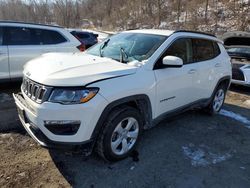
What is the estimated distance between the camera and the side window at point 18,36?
621 centimetres

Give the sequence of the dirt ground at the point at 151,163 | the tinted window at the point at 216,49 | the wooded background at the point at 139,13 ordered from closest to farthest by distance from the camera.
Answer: the dirt ground at the point at 151,163, the tinted window at the point at 216,49, the wooded background at the point at 139,13

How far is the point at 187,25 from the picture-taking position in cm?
2250

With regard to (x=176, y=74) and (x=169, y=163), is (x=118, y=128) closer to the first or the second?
(x=169, y=163)

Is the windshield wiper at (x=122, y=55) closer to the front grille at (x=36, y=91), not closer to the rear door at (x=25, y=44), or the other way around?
the front grille at (x=36, y=91)

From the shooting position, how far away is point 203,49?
4.89m

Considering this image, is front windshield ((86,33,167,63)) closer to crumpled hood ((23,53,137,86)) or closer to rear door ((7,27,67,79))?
crumpled hood ((23,53,137,86))

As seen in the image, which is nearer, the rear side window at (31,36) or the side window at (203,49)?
the side window at (203,49)

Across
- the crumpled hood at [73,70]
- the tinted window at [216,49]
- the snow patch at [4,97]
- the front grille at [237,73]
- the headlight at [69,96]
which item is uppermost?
the tinted window at [216,49]

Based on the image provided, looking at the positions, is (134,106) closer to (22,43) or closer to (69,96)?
(69,96)

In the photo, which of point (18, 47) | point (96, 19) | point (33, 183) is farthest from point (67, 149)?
point (96, 19)

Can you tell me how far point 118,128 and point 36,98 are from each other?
109 centimetres

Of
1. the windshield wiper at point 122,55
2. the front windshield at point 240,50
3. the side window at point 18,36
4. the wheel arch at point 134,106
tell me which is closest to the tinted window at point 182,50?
the windshield wiper at point 122,55

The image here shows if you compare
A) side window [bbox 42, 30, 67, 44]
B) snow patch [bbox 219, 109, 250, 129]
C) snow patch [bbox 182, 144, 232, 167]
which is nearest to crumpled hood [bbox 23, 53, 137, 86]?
snow patch [bbox 182, 144, 232, 167]

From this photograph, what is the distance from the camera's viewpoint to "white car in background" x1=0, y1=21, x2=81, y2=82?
609 cm
